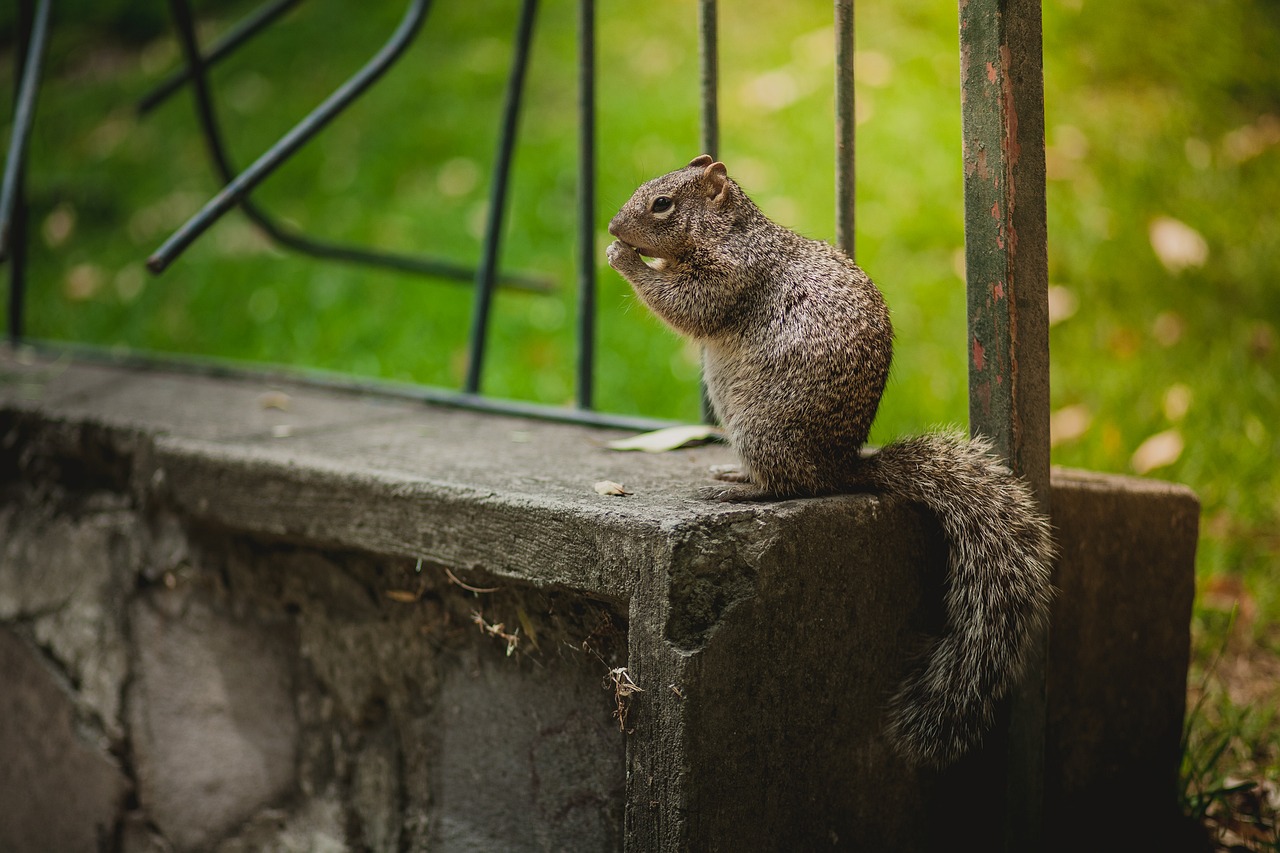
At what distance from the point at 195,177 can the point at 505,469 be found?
16.1ft

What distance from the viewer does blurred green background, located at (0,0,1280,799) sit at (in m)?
3.60

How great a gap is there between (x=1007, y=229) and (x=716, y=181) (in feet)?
1.53

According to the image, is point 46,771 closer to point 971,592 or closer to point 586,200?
point 586,200

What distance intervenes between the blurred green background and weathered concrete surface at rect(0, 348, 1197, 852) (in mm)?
901

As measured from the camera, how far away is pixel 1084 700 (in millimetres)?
2217

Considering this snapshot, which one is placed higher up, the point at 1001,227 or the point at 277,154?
the point at 277,154

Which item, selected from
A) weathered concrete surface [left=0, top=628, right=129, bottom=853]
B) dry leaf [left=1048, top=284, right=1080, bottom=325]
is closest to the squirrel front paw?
weathered concrete surface [left=0, top=628, right=129, bottom=853]

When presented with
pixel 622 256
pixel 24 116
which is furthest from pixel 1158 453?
pixel 24 116

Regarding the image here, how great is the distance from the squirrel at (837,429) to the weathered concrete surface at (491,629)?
9 cm

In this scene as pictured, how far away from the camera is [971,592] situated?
178 cm

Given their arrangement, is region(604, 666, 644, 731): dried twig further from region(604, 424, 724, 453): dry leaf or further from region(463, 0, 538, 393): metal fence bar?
region(463, 0, 538, 393): metal fence bar

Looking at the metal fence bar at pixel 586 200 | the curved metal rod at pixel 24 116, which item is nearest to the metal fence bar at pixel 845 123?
the metal fence bar at pixel 586 200

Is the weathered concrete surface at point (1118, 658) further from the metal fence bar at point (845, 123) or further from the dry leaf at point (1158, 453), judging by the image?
the dry leaf at point (1158, 453)

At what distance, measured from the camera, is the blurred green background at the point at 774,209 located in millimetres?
3596
